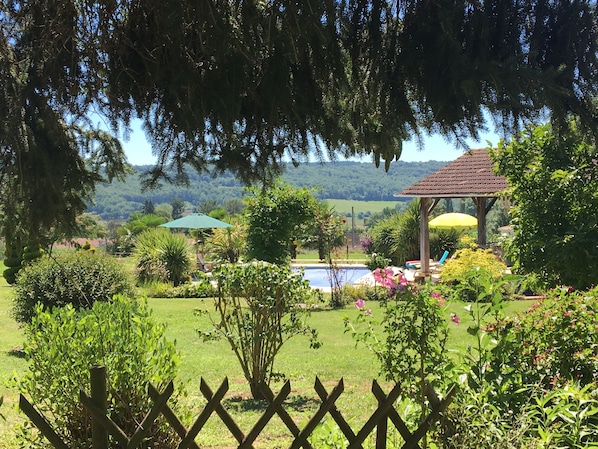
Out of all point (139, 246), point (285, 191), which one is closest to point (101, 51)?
point (285, 191)

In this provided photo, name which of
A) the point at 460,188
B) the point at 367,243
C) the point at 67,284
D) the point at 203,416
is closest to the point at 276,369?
the point at 67,284

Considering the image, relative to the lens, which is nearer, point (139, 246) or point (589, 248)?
point (589, 248)

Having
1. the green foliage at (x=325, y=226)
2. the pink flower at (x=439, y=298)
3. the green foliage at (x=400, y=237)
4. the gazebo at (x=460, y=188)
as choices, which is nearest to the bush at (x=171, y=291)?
the green foliage at (x=325, y=226)

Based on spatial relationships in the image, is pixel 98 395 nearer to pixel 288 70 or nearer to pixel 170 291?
pixel 288 70

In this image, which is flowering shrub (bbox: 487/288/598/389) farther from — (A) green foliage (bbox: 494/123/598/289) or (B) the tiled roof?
(B) the tiled roof

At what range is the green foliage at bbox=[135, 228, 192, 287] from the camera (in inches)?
703

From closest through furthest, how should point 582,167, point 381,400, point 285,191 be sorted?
point 381,400
point 582,167
point 285,191

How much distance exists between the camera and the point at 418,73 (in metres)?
2.26

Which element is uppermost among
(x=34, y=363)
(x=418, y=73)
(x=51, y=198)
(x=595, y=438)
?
(x=418, y=73)

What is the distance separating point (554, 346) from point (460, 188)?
15771 millimetres

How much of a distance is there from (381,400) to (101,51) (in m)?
1.80

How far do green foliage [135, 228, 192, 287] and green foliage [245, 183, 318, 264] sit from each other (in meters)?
3.84

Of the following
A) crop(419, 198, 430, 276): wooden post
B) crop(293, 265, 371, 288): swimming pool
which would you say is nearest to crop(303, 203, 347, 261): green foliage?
crop(419, 198, 430, 276): wooden post

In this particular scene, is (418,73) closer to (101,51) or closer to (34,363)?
(101,51)
